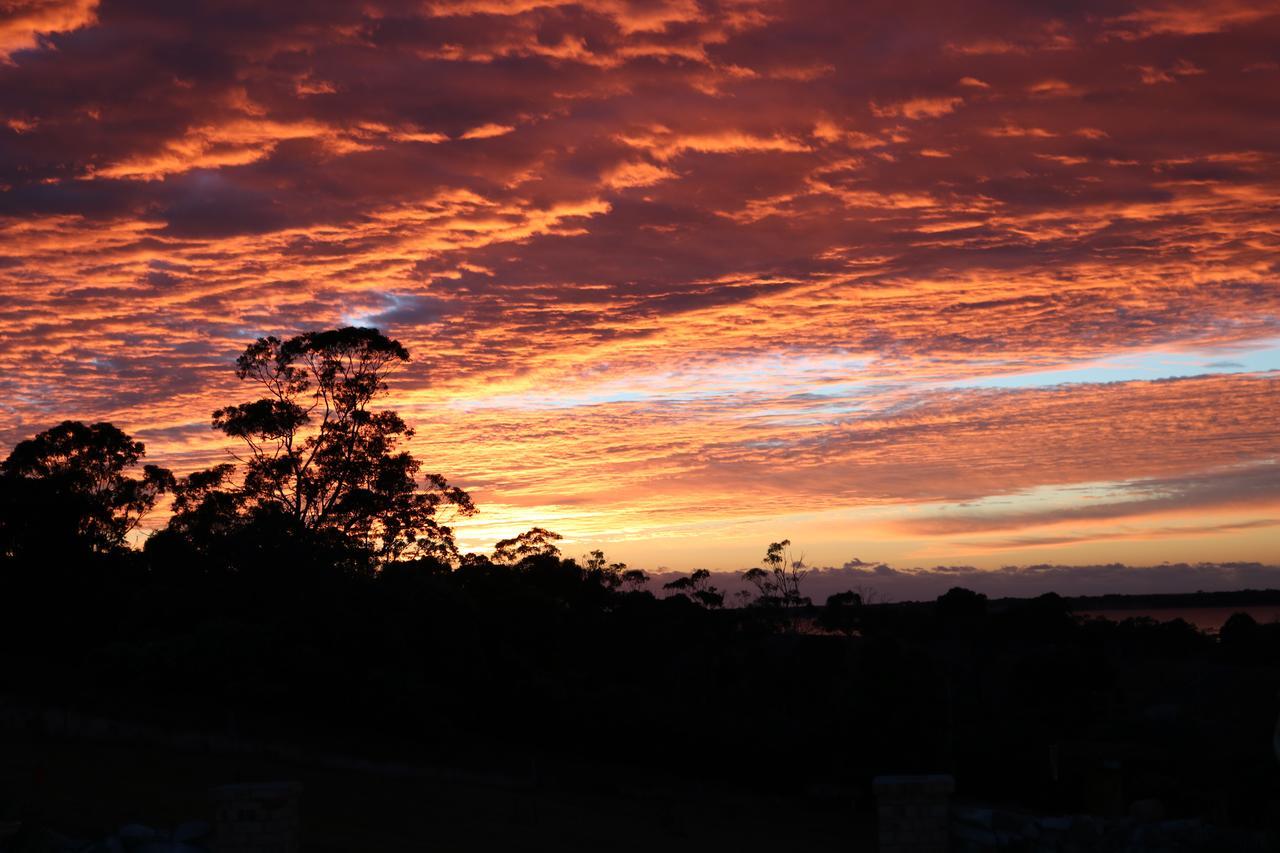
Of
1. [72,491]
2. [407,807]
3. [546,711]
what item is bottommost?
[407,807]

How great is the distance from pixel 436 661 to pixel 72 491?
1559 cm

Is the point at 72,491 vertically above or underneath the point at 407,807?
above

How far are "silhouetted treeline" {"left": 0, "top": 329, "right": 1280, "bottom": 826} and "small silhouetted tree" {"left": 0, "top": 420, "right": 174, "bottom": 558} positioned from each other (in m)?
0.10

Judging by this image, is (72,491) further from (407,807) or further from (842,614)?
(842,614)

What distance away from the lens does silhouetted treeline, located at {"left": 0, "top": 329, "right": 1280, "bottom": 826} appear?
32.1m

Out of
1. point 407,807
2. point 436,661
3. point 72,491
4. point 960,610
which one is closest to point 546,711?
point 436,661

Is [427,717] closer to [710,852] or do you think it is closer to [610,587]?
[710,852]

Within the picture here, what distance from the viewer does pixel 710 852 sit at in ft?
77.3

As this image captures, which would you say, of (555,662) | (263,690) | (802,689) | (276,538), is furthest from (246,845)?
(802,689)

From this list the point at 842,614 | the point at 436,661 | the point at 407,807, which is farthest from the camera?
the point at 842,614

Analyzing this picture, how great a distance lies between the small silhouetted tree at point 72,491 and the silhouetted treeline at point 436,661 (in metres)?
0.10

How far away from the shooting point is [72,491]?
4253cm

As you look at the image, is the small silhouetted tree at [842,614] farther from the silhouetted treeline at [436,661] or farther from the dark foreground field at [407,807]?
the dark foreground field at [407,807]

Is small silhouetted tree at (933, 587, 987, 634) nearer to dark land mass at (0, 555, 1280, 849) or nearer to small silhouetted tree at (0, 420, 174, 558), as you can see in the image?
dark land mass at (0, 555, 1280, 849)
